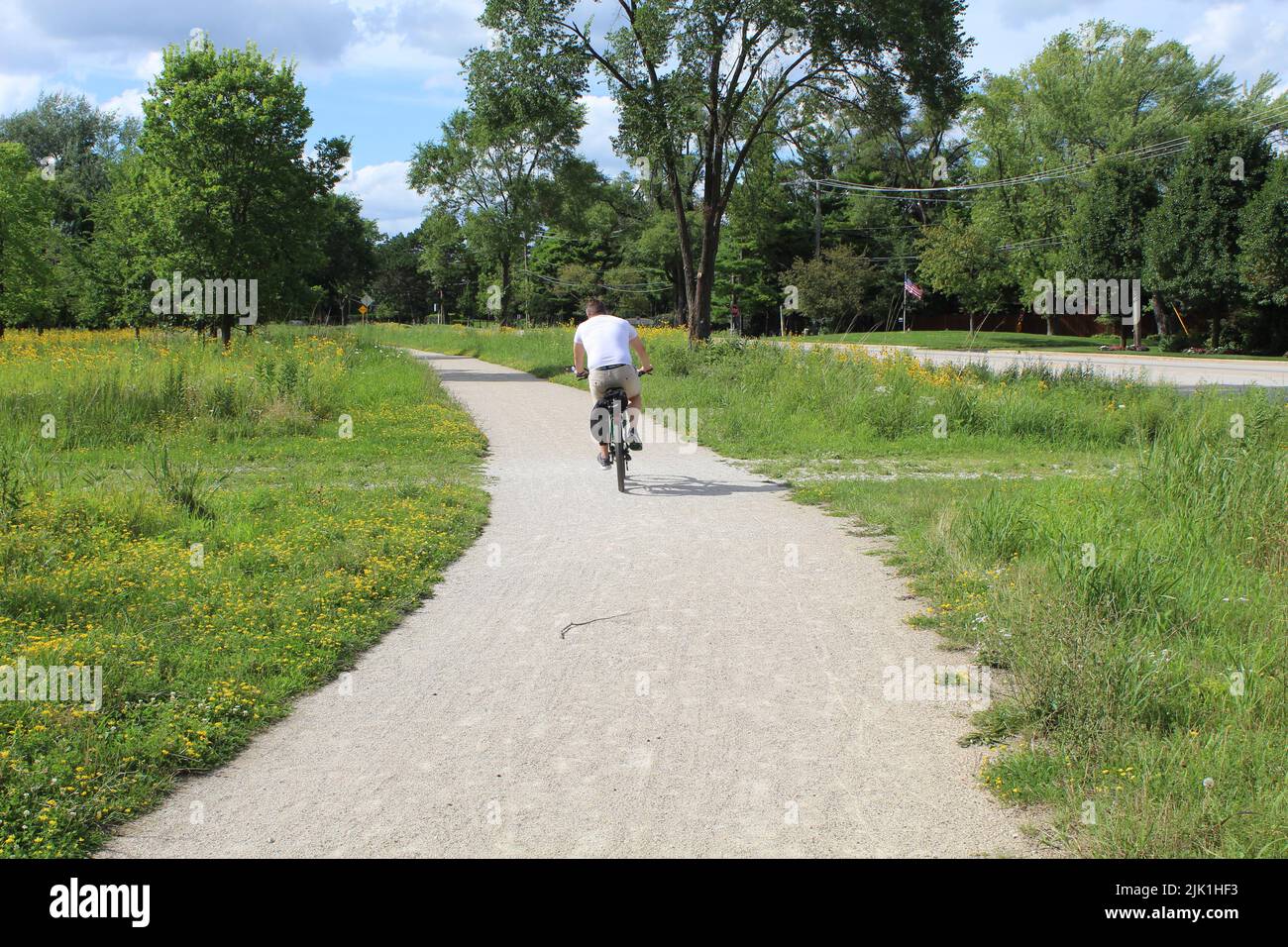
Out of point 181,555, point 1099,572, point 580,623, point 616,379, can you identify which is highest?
point 616,379

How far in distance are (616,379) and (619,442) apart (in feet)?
2.42

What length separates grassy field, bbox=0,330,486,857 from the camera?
14.3 feet

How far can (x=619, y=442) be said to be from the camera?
36.3 feet

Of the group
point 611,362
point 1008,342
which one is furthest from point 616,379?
point 1008,342

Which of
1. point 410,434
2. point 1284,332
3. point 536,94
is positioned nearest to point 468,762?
point 410,434

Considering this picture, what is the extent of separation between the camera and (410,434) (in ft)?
48.4

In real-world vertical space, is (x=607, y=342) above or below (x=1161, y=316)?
below

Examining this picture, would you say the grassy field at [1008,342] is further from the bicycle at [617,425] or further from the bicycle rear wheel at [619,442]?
the bicycle rear wheel at [619,442]

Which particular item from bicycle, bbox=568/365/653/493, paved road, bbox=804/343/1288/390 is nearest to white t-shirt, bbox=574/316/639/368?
bicycle, bbox=568/365/653/493

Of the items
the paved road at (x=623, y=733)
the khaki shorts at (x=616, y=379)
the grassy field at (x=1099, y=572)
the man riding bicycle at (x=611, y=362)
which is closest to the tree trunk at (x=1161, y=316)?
the grassy field at (x=1099, y=572)

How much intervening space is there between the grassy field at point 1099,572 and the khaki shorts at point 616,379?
2.24 metres

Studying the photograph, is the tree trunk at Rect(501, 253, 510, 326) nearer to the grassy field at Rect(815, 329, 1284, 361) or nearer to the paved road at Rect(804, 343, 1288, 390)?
the grassy field at Rect(815, 329, 1284, 361)

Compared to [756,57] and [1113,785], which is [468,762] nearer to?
[1113,785]

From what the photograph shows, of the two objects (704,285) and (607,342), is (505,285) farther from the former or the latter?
(607,342)
